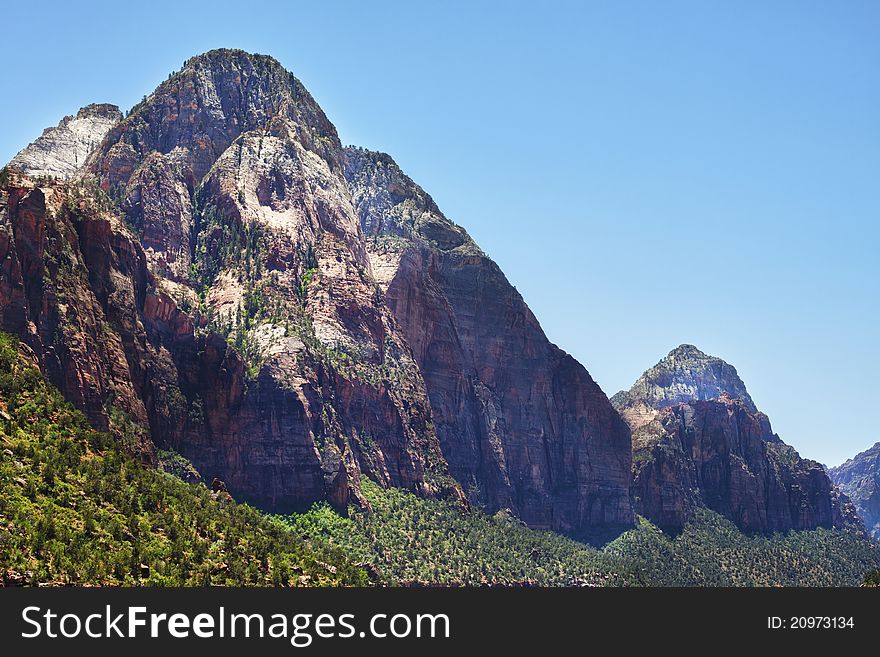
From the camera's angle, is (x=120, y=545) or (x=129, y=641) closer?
(x=129, y=641)

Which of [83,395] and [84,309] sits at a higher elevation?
[84,309]

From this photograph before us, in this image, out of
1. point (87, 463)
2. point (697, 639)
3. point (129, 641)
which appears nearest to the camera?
point (129, 641)

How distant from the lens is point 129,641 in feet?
239

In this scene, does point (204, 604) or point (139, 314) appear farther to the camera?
point (139, 314)

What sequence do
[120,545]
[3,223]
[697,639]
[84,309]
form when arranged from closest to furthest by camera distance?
1. [697,639]
2. [120,545]
3. [3,223]
4. [84,309]

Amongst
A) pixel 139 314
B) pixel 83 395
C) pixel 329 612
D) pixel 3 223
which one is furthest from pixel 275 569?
pixel 139 314

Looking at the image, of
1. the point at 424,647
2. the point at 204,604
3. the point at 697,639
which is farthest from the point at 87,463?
the point at 697,639

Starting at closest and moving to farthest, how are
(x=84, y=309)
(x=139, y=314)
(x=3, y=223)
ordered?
(x=3, y=223), (x=84, y=309), (x=139, y=314)

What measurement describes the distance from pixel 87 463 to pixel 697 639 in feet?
190

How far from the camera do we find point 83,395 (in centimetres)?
15425

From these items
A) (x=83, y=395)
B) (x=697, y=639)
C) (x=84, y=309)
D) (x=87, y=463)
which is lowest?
(x=697, y=639)

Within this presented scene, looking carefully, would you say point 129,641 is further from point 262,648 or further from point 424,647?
point 424,647

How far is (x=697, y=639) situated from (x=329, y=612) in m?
24.3

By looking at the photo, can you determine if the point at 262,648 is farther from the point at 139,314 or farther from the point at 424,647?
the point at 139,314
